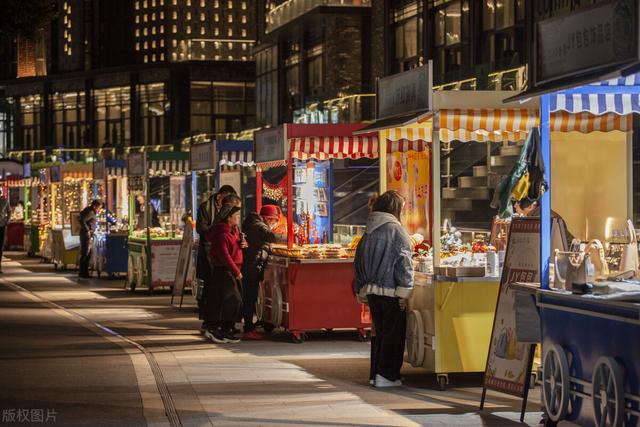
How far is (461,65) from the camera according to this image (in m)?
36.0

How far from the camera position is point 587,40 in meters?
8.62

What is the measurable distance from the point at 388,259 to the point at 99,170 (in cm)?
2180

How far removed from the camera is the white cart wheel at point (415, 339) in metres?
12.8

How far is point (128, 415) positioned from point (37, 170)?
3411 centimetres

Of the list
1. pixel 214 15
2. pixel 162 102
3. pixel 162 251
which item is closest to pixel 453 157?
pixel 162 251

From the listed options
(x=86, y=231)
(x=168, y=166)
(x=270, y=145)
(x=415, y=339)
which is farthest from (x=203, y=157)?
(x=415, y=339)

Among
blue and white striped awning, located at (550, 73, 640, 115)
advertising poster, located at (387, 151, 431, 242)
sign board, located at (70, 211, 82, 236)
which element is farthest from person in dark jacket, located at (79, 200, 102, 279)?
blue and white striped awning, located at (550, 73, 640, 115)

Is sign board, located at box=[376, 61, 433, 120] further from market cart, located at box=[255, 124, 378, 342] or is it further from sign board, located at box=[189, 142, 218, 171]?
sign board, located at box=[189, 142, 218, 171]

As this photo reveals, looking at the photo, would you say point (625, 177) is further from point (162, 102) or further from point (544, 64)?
point (162, 102)

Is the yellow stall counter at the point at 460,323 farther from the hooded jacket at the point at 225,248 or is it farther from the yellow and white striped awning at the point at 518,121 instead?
the hooded jacket at the point at 225,248

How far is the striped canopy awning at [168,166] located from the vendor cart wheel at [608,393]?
2267 cm

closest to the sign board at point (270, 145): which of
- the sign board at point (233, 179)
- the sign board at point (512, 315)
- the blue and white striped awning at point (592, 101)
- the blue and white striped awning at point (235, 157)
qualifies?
the blue and white striped awning at point (235, 157)

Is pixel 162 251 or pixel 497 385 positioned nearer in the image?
pixel 497 385

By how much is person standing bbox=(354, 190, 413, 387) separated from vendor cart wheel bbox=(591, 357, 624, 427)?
3.85 metres
